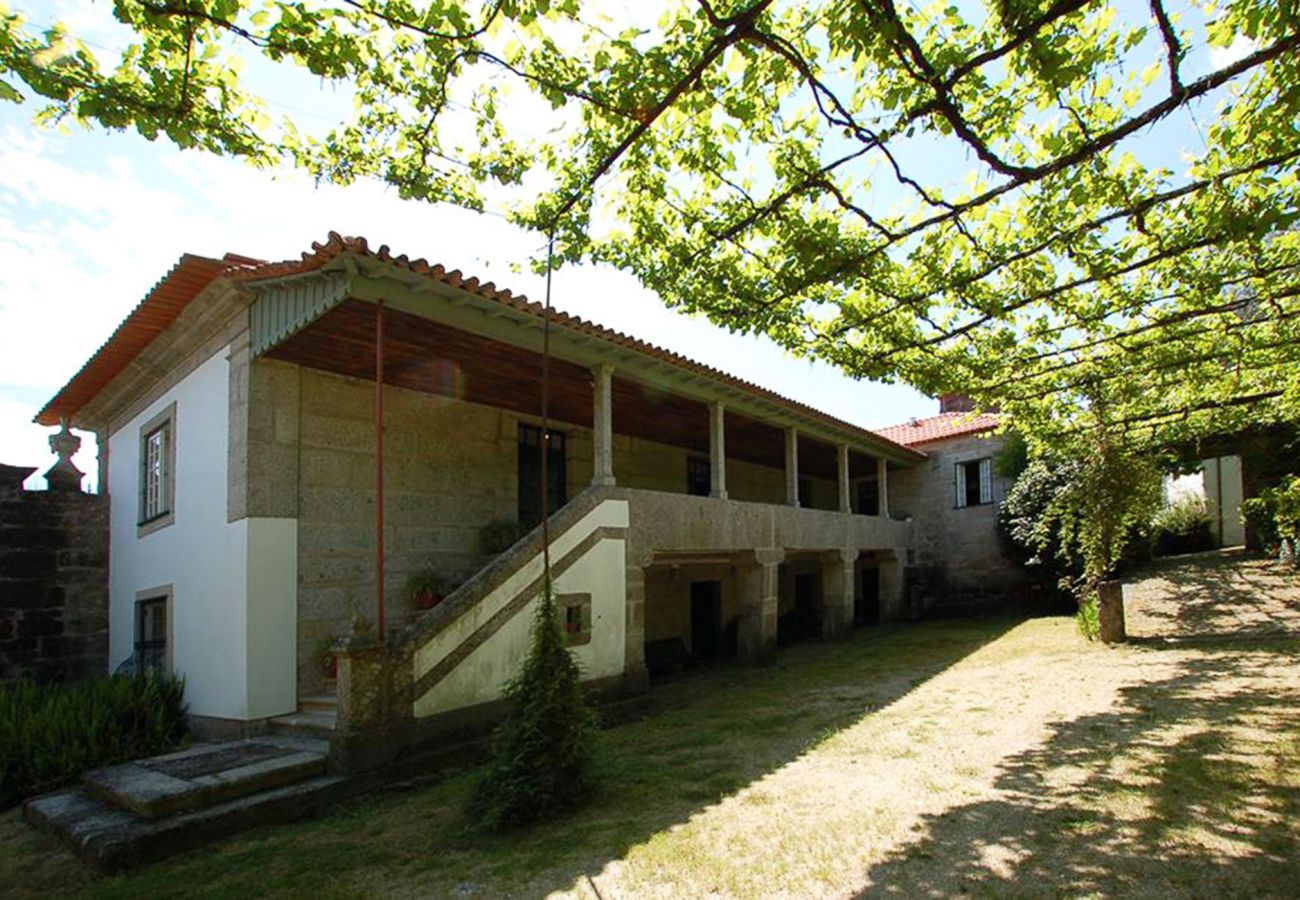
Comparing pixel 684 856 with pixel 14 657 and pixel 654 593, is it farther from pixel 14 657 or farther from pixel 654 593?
pixel 14 657

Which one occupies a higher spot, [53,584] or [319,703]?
[53,584]

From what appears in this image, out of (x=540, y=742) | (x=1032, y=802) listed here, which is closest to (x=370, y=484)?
(x=540, y=742)

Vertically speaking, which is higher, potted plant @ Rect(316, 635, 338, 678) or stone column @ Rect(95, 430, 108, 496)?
stone column @ Rect(95, 430, 108, 496)

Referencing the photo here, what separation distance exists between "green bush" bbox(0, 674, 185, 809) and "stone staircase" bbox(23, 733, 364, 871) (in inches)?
27.6

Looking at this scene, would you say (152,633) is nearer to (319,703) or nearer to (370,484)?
(319,703)

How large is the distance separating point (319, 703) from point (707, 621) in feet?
27.8

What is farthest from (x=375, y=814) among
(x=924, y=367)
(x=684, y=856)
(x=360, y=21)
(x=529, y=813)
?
(x=924, y=367)

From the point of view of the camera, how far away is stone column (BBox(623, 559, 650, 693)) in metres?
8.77

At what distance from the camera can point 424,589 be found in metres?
8.60

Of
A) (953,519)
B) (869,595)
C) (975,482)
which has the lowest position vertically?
(869,595)

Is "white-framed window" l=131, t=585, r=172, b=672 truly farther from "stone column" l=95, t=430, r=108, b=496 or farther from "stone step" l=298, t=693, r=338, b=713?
"stone column" l=95, t=430, r=108, b=496

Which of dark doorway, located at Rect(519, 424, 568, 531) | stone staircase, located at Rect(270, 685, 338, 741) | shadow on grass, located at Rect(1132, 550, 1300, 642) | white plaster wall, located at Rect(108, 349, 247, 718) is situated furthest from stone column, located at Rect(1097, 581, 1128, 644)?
white plaster wall, located at Rect(108, 349, 247, 718)

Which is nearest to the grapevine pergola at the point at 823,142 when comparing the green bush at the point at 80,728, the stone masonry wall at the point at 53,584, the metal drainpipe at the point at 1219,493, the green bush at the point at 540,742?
the green bush at the point at 540,742

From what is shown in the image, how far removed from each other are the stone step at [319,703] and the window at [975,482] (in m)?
15.5
